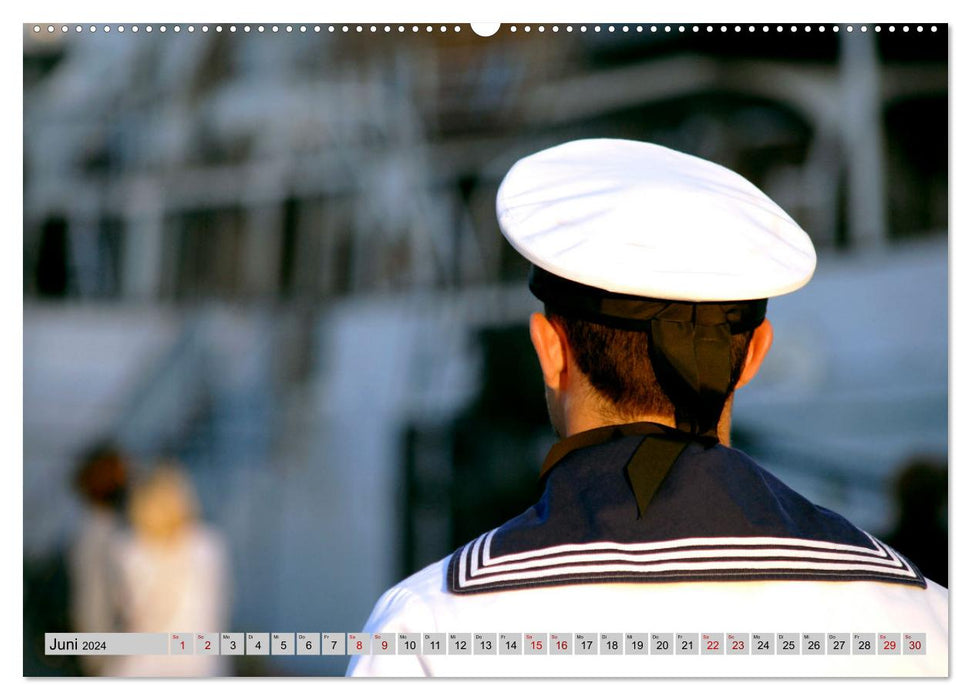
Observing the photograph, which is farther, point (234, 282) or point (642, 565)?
point (234, 282)

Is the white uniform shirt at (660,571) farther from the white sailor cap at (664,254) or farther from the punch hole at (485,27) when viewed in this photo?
the punch hole at (485,27)

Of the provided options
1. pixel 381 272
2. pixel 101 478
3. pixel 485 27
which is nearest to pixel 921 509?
pixel 485 27

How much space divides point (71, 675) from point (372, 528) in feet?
8.58

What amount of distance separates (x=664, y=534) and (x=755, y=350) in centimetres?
21

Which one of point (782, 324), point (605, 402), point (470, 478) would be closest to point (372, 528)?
point (470, 478)

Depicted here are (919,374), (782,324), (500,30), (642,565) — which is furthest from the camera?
(782,324)

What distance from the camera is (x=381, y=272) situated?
508 cm

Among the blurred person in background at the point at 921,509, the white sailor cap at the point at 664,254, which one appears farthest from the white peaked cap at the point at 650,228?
the blurred person in background at the point at 921,509

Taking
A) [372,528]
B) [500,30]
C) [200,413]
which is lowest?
[372,528]

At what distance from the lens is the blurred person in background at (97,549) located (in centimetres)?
270

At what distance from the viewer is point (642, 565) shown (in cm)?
96

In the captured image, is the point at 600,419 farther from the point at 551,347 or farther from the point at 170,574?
the point at 170,574

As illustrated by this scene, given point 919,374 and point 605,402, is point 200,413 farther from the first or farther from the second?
point 605,402

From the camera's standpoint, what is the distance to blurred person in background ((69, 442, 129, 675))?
270 cm
